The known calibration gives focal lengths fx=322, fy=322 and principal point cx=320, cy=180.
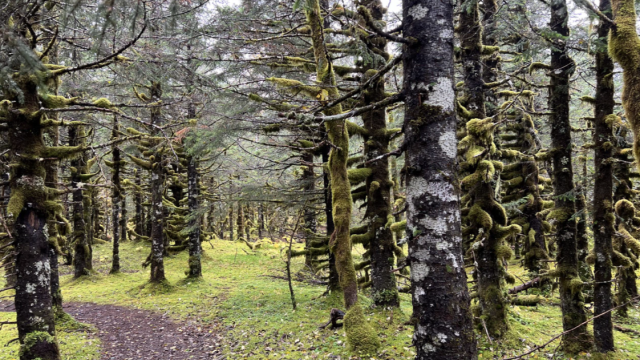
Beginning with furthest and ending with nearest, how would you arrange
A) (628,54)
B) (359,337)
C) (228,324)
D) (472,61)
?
(228,324), (472,61), (359,337), (628,54)

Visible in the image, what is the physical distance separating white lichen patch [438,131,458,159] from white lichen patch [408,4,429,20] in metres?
1.18

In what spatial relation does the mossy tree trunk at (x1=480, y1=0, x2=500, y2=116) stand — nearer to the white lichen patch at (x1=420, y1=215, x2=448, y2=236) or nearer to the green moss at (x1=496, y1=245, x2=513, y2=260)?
the green moss at (x1=496, y1=245, x2=513, y2=260)

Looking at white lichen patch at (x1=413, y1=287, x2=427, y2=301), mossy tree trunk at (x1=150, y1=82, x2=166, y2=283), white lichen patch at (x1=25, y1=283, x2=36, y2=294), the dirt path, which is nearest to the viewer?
white lichen patch at (x1=413, y1=287, x2=427, y2=301)

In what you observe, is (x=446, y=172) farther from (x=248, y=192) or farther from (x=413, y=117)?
(x=248, y=192)

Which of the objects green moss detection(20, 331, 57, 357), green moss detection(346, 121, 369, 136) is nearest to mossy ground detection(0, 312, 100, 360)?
green moss detection(20, 331, 57, 357)

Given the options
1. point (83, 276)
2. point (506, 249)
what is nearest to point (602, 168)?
point (506, 249)

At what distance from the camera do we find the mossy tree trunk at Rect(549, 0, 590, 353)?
617 centimetres

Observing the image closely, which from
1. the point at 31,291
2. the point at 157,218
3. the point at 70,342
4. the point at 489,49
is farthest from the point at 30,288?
the point at 489,49

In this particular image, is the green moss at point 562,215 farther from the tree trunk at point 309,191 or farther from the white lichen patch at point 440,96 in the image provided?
the tree trunk at point 309,191

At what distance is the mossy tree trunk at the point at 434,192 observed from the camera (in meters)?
2.89

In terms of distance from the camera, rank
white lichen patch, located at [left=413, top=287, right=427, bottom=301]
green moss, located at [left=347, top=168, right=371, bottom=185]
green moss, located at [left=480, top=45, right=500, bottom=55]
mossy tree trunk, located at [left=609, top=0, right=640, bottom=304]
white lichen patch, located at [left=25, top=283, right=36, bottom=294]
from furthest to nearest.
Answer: green moss, located at [left=347, top=168, right=371, bottom=185] < green moss, located at [left=480, top=45, right=500, bottom=55] < white lichen patch, located at [left=25, top=283, right=36, bottom=294] < mossy tree trunk, located at [left=609, top=0, right=640, bottom=304] < white lichen patch, located at [left=413, top=287, right=427, bottom=301]

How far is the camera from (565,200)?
21.2 feet

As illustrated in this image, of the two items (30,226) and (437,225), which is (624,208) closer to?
(437,225)

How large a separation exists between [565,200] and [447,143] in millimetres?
5094
